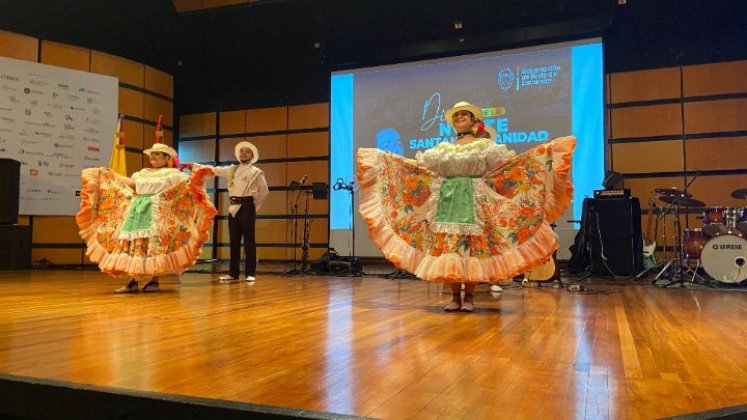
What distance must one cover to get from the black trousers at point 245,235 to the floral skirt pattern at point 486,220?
234 cm

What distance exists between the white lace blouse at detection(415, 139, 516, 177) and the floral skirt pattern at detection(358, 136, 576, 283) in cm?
6

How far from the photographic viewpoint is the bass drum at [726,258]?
4906mm

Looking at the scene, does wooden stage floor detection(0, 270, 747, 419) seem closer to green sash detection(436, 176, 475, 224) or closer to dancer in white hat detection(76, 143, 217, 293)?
dancer in white hat detection(76, 143, 217, 293)

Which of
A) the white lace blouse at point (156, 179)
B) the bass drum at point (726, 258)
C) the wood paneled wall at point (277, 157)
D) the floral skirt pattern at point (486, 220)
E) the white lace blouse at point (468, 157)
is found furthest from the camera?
the wood paneled wall at point (277, 157)

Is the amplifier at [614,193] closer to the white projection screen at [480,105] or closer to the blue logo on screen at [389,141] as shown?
the white projection screen at [480,105]

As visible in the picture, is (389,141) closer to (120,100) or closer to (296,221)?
(296,221)

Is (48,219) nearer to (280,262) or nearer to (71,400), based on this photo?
(280,262)

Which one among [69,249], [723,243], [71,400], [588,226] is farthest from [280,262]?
[71,400]

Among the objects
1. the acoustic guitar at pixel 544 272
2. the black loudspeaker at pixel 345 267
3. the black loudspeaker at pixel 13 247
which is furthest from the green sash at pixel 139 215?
the black loudspeaker at pixel 13 247

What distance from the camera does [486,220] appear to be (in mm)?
3125

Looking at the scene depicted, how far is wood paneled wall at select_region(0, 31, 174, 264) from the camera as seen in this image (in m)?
7.66

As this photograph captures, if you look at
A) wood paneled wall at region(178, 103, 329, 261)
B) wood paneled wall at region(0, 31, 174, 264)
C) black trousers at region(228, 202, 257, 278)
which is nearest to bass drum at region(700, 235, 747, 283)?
black trousers at region(228, 202, 257, 278)

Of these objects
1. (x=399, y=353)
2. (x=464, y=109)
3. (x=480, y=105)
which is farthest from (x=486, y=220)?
(x=480, y=105)

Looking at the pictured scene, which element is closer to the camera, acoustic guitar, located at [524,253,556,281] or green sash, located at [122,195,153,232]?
green sash, located at [122,195,153,232]
